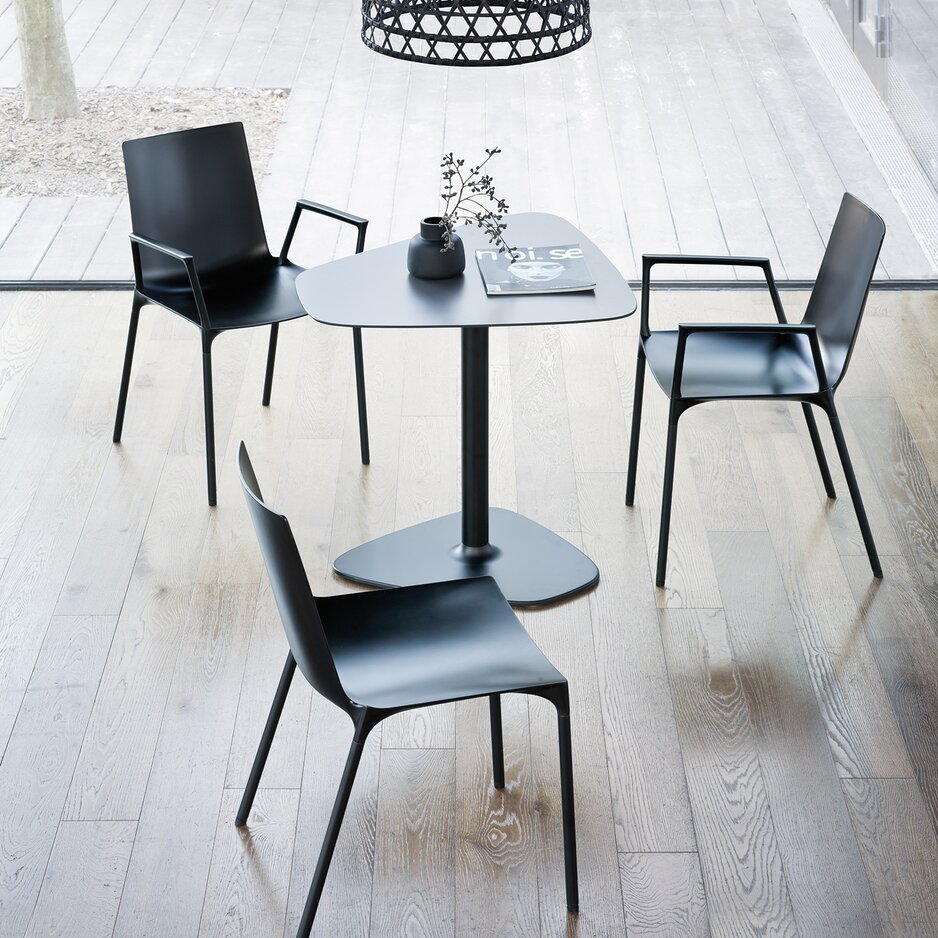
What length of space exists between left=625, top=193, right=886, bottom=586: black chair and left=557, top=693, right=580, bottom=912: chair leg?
0.95m

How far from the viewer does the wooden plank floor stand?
207 centimetres

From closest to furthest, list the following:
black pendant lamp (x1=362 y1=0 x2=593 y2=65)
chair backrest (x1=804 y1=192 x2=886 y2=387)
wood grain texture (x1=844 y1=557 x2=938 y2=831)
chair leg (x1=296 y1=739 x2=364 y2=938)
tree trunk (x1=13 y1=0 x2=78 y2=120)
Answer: chair leg (x1=296 y1=739 x2=364 y2=938)
black pendant lamp (x1=362 y1=0 x2=593 y2=65)
wood grain texture (x1=844 y1=557 x2=938 y2=831)
chair backrest (x1=804 y1=192 x2=886 y2=387)
tree trunk (x1=13 y1=0 x2=78 y2=120)

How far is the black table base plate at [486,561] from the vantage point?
279 centimetres

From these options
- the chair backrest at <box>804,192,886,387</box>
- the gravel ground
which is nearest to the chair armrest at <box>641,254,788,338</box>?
the chair backrest at <box>804,192,886,387</box>

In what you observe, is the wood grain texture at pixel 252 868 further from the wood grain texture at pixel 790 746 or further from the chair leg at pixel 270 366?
the chair leg at pixel 270 366

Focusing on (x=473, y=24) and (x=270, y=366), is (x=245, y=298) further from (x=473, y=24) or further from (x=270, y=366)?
(x=473, y=24)

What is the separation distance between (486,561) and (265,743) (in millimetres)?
912

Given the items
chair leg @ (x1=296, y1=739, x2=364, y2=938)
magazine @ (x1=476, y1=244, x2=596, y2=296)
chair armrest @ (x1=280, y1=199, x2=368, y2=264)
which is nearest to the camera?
chair leg @ (x1=296, y1=739, x2=364, y2=938)

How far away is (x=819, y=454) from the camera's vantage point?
3061mm

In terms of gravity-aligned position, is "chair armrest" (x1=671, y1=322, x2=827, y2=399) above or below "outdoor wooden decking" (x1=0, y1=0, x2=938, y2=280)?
above

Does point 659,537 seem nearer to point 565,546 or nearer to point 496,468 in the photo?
point 565,546

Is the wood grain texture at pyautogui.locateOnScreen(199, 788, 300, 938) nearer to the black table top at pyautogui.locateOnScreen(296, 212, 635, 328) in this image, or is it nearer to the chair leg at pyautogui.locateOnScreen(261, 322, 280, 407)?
the black table top at pyautogui.locateOnScreen(296, 212, 635, 328)

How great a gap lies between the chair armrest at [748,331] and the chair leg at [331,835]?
3.99 ft

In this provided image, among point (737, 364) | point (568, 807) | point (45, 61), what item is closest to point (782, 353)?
point (737, 364)
